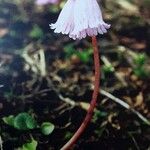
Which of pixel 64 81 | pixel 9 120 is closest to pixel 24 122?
pixel 9 120

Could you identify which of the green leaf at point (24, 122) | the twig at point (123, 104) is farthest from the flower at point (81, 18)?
the twig at point (123, 104)

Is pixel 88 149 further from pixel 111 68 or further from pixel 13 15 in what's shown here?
pixel 13 15

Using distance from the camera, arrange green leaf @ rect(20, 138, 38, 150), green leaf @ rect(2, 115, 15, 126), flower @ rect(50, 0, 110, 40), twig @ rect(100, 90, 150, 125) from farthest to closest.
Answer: twig @ rect(100, 90, 150, 125) < green leaf @ rect(2, 115, 15, 126) < green leaf @ rect(20, 138, 38, 150) < flower @ rect(50, 0, 110, 40)

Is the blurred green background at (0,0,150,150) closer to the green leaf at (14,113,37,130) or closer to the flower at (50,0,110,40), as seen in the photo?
the green leaf at (14,113,37,130)

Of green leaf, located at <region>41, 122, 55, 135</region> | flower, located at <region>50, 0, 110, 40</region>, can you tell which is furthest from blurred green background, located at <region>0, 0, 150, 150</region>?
flower, located at <region>50, 0, 110, 40</region>

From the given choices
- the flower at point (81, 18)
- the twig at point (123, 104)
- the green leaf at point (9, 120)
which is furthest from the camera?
the twig at point (123, 104)

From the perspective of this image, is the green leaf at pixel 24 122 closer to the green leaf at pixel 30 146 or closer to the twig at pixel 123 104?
the green leaf at pixel 30 146
